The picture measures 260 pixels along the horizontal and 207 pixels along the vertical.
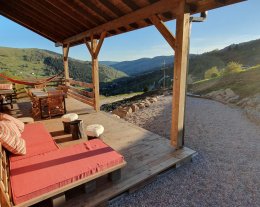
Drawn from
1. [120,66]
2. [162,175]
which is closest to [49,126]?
[162,175]

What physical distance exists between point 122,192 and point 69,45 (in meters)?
7.00

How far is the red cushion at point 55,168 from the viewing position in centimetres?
182

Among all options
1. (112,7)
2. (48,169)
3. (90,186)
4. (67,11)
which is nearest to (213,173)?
(90,186)

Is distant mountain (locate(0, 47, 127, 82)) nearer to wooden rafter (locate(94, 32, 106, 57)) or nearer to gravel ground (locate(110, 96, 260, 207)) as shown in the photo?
wooden rafter (locate(94, 32, 106, 57))

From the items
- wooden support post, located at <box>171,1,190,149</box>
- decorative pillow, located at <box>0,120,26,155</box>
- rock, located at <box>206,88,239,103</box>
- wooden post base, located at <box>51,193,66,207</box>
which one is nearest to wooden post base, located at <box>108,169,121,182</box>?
wooden post base, located at <box>51,193,66,207</box>

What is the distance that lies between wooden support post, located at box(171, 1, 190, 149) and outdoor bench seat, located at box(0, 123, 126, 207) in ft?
4.50

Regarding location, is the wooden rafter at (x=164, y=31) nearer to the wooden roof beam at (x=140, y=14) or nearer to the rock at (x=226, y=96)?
the wooden roof beam at (x=140, y=14)

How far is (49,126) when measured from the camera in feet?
15.1

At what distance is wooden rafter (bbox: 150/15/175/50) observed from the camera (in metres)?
3.05

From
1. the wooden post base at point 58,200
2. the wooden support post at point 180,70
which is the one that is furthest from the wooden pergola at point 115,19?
the wooden post base at point 58,200

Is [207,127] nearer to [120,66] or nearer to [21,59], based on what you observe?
[21,59]

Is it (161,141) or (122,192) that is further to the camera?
(161,141)

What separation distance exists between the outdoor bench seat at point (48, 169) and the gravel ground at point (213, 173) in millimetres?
586

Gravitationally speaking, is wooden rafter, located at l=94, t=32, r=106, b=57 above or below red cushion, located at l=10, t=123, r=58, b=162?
above
